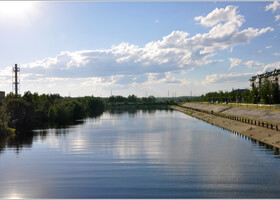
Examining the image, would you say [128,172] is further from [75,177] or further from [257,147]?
[257,147]

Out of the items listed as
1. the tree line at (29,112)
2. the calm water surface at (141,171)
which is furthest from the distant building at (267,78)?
the calm water surface at (141,171)

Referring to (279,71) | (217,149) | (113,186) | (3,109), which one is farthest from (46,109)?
(279,71)

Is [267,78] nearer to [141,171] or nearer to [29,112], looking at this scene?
[29,112]

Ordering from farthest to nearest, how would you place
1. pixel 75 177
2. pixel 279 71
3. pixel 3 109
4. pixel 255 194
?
pixel 279 71 < pixel 3 109 < pixel 75 177 < pixel 255 194

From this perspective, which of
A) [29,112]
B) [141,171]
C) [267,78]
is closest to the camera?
[141,171]

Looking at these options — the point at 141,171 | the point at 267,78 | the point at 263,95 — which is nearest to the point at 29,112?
the point at 141,171

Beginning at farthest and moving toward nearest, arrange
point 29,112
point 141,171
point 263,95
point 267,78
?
point 267,78, point 263,95, point 29,112, point 141,171

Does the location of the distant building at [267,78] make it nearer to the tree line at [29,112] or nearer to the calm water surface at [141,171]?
the tree line at [29,112]

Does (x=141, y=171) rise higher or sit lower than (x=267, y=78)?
lower

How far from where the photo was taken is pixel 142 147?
43.3m

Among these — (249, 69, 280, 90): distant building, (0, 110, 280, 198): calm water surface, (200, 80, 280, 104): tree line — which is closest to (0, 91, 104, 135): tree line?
(0, 110, 280, 198): calm water surface

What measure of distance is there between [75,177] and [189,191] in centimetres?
1196

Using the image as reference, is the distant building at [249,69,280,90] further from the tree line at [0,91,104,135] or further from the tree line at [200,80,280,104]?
the tree line at [0,91,104,135]

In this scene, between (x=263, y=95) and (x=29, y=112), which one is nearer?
(x=29, y=112)
